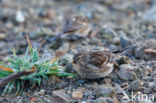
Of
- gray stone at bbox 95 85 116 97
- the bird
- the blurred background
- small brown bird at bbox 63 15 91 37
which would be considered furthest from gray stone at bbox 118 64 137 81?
small brown bird at bbox 63 15 91 37

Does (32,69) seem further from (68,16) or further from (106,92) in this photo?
(68,16)

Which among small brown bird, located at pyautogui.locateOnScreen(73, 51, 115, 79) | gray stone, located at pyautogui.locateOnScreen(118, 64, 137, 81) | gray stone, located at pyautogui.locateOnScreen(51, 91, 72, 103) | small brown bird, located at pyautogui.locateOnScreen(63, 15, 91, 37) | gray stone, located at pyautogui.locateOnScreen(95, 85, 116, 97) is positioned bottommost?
gray stone, located at pyautogui.locateOnScreen(51, 91, 72, 103)

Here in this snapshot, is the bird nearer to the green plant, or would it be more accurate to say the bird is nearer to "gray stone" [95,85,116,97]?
the green plant

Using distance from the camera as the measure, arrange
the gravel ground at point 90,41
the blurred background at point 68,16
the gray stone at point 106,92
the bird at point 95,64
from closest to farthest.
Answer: the gray stone at point 106,92, the gravel ground at point 90,41, the bird at point 95,64, the blurred background at point 68,16

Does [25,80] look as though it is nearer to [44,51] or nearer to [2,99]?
[2,99]

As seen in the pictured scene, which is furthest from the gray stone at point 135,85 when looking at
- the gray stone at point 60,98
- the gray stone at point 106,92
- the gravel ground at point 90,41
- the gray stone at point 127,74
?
the gray stone at point 60,98

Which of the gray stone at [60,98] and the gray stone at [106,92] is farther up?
the gray stone at [106,92]

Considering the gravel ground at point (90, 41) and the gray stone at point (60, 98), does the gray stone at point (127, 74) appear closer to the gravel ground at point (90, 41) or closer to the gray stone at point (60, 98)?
the gravel ground at point (90, 41)
